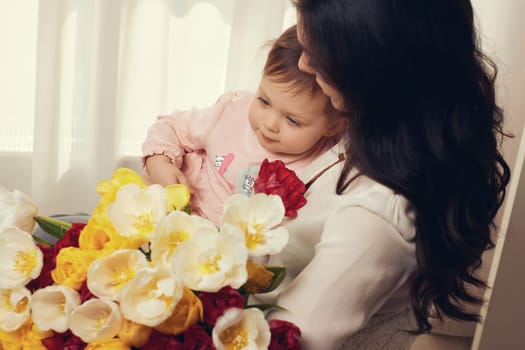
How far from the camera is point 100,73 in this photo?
6.45 feet

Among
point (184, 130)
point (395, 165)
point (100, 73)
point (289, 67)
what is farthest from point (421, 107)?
point (100, 73)

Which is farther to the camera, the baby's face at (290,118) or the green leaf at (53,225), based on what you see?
the baby's face at (290,118)

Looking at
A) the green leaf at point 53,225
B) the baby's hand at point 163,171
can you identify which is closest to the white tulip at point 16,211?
the green leaf at point 53,225

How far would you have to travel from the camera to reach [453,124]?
2.99 ft

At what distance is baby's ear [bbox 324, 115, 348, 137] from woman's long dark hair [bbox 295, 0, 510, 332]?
11.9 inches

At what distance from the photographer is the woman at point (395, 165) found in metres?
0.84

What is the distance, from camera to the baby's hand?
139 centimetres

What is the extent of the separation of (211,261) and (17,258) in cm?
24

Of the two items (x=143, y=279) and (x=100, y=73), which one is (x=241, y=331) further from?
(x=100, y=73)

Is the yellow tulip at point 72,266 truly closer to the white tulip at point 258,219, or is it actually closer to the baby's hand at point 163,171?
the white tulip at point 258,219

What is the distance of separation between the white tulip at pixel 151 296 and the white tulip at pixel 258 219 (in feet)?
0.35

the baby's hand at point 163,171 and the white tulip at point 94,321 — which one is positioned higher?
the white tulip at point 94,321

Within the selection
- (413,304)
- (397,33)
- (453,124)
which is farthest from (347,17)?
(413,304)

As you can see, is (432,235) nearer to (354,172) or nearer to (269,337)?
(354,172)
